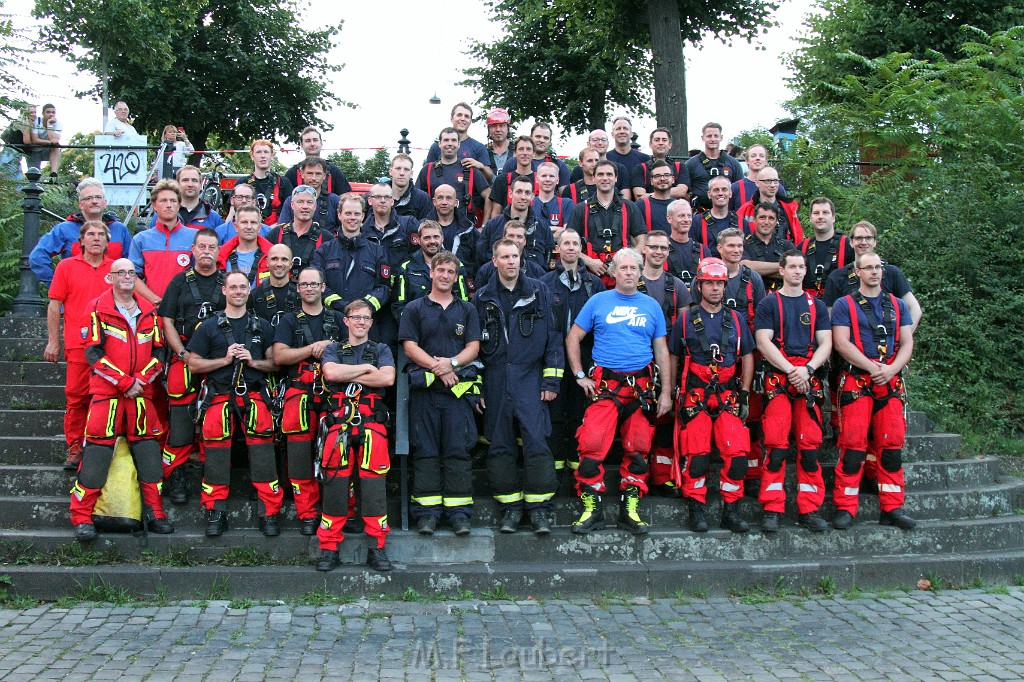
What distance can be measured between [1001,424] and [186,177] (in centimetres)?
889

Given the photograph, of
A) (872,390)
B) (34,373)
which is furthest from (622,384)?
(34,373)

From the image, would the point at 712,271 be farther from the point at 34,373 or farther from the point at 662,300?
the point at 34,373

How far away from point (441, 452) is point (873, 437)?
3613mm

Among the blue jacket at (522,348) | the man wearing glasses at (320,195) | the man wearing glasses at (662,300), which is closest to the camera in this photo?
the blue jacket at (522,348)

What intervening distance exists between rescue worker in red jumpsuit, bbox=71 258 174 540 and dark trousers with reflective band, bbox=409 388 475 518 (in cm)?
197

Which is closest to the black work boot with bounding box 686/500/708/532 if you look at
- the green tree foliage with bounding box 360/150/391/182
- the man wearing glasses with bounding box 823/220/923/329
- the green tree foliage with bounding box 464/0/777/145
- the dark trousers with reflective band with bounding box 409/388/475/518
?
the dark trousers with reflective band with bounding box 409/388/475/518

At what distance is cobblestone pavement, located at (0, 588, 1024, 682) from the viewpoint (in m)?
5.38

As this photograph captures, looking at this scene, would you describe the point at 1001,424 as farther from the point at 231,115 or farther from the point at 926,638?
the point at 231,115

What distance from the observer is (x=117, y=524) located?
22.7ft

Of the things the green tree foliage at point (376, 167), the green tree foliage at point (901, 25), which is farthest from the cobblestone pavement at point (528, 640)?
the green tree foliage at point (376, 167)

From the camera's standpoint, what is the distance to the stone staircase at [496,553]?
6.66 metres

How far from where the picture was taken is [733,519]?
24.0 feet

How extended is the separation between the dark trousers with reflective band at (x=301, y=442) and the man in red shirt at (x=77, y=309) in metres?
1.78

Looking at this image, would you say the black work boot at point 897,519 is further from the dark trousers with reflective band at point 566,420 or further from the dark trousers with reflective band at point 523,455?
the dark trousers with reflective band at point 523,455
